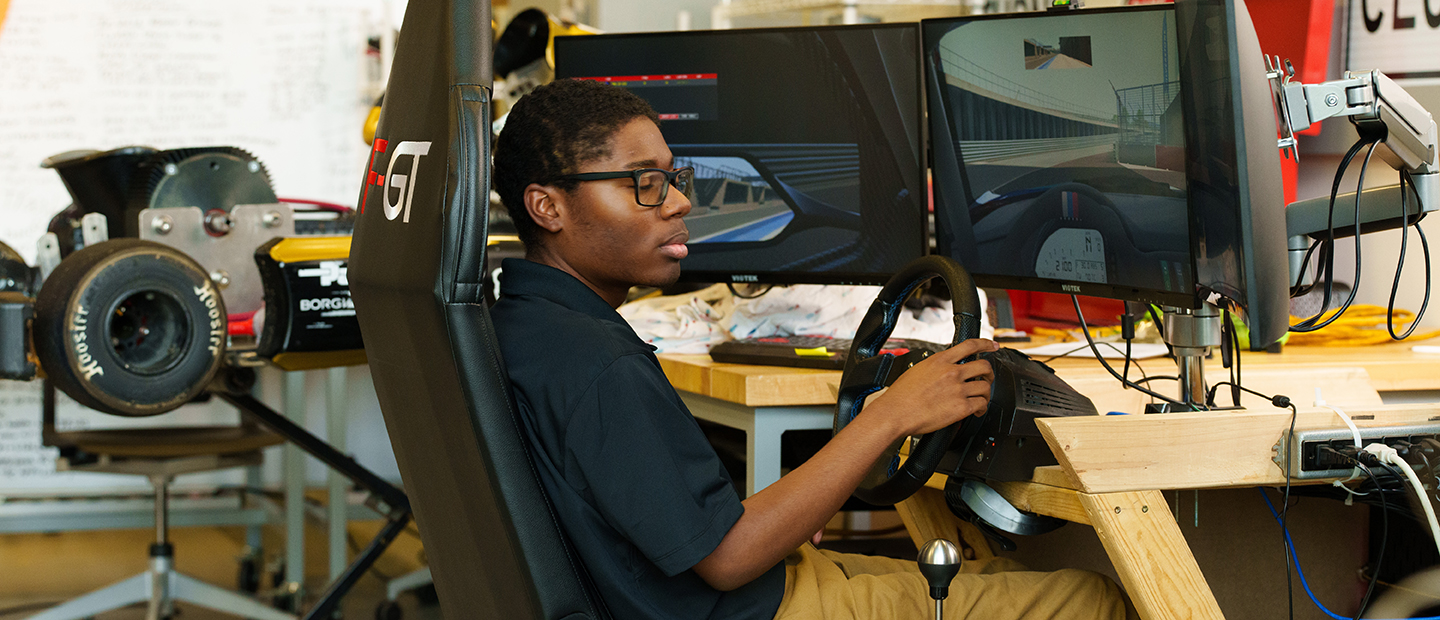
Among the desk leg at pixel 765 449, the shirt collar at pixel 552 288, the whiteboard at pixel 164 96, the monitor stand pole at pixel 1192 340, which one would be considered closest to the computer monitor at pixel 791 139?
the desk leg at pixel 765 449

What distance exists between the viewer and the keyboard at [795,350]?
71.7 inches

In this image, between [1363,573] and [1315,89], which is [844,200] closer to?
[1315,89]

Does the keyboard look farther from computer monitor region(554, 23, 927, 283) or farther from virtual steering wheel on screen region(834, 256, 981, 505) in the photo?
virtual steering wheel on screen region(834, 256, 981, 505)

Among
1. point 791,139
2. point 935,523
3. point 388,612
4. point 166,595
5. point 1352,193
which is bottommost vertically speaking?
point 388,612

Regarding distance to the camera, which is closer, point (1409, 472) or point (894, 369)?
point (1409, 472)

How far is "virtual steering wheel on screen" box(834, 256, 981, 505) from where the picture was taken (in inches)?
47.8

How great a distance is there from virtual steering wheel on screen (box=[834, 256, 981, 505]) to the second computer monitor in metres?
0.33

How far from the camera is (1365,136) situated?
133 centimetres

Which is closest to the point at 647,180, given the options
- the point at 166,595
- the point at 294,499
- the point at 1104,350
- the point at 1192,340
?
the point at 1192,340

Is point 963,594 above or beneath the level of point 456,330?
beneath

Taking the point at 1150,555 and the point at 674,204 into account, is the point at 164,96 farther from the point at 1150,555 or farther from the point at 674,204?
the point at 1150,555

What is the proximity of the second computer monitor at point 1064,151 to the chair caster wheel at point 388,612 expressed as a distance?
2047mm

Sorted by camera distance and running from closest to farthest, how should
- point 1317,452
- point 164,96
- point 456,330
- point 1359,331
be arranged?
point 456,330
point 1317,452
point 1359,331
point 164,96

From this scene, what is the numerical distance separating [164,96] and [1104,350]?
3475 millimetres
